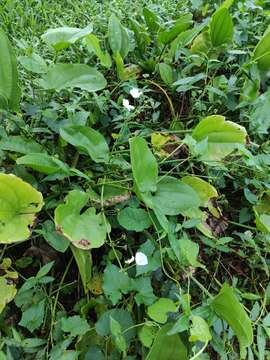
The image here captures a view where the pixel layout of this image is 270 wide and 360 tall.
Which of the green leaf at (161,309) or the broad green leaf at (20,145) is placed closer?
the green leaf at (161,309)

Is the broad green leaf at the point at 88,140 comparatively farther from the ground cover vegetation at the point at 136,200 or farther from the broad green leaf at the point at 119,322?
the broad green leaf at the point at 119,322

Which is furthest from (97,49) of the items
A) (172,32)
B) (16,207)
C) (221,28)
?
(16,207)

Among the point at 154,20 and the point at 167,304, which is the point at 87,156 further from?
the point at 154,20

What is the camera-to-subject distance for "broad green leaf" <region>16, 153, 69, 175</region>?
89 cm

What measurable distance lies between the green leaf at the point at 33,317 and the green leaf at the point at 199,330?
0.26 m

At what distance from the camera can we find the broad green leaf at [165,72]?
1.22 metres

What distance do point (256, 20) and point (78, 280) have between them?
39.7 inches

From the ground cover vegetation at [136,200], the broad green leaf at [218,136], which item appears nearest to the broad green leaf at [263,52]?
the ground cover vegetation at [136,200]

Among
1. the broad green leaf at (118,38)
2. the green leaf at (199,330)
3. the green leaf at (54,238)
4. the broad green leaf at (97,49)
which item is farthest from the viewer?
the broad green leaf at (118,38)

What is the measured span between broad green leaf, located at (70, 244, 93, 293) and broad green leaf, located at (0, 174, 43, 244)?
0.32 feet

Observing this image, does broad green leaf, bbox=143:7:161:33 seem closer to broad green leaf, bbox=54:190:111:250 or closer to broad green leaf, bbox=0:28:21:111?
broad green leaf, bbox=0:28:21:111

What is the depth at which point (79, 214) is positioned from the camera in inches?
35.6

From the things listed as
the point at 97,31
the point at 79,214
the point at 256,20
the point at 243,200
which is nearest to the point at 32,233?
the point at 79,214

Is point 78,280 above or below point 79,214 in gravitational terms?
below
